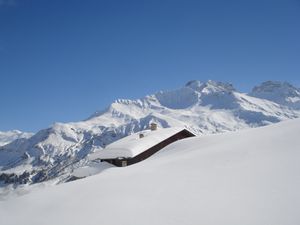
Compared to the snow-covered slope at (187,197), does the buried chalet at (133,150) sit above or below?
above

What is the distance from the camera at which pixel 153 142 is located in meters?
35.4

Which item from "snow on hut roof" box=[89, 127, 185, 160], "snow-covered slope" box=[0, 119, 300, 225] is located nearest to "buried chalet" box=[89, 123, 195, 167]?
"snow on hut roof" box=[89, 127, 185, 160]

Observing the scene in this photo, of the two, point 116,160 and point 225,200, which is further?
point 116,160

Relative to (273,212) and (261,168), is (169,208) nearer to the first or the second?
(273,212)

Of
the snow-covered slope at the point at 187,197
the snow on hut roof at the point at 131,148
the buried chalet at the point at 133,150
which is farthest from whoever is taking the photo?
the buried chalet at the point at 133,150

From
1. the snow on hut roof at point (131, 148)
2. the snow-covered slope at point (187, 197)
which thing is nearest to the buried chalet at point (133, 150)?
the snow on hut roof at point (131, 148)

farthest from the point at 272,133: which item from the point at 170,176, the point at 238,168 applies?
the point at 170,176

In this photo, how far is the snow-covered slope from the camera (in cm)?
1045

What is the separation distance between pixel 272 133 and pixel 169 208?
476 inches

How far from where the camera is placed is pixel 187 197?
1207 centimetres

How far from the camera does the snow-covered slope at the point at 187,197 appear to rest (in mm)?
10453

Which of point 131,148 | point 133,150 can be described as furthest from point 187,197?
point 131,148

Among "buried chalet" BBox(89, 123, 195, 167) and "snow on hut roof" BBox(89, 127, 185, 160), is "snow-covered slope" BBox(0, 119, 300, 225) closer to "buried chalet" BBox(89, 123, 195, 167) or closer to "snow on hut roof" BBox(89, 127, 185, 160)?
"snow on hut roof" BBox(89, 127, 185, 160)

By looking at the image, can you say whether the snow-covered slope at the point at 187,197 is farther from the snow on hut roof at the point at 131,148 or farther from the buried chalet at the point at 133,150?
the buried chalet at the point at 133,150
